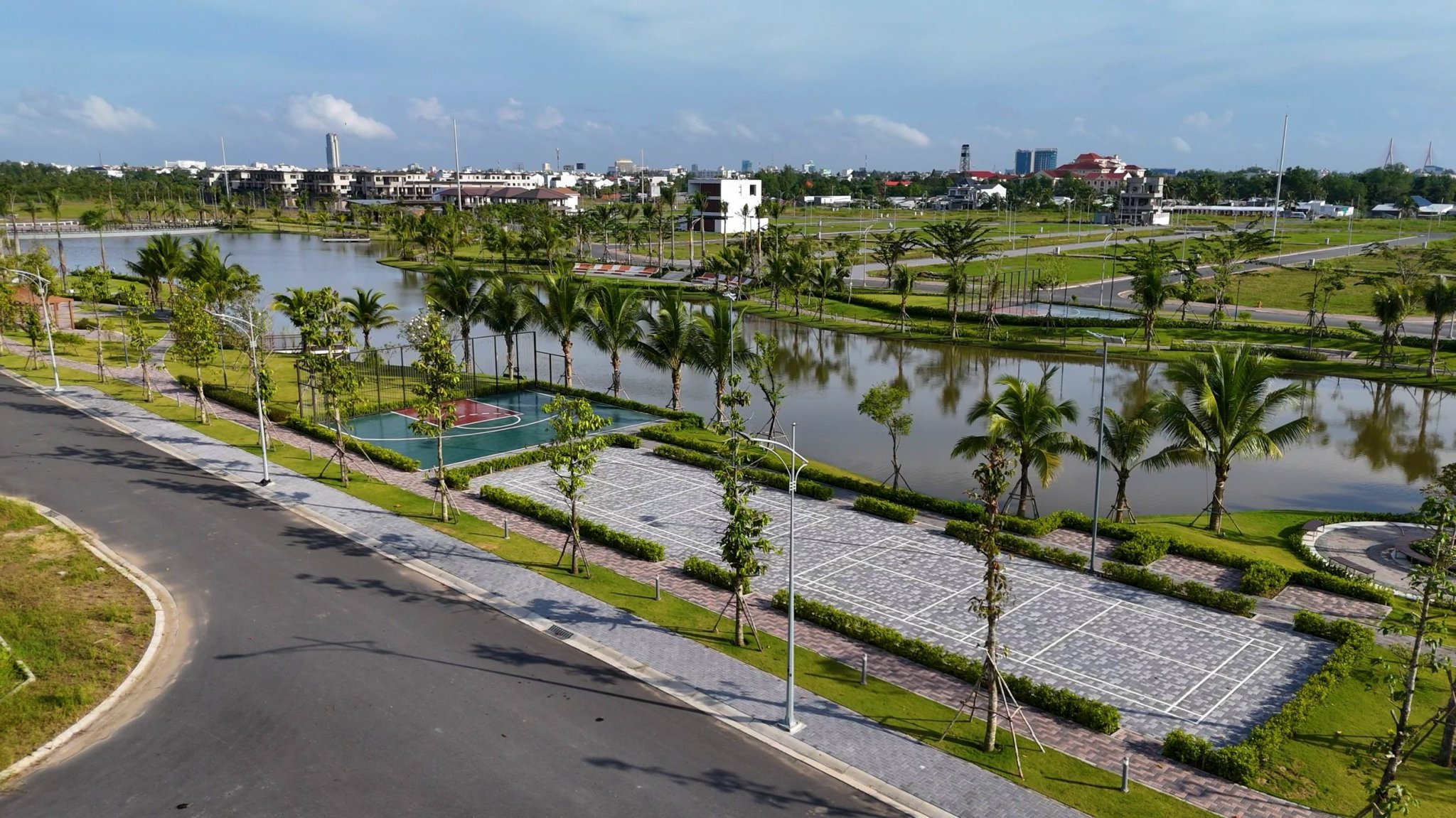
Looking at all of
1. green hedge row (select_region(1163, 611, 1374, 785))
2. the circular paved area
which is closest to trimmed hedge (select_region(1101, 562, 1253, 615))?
green hedge row (select_region(1163, 611, 1374, 785))

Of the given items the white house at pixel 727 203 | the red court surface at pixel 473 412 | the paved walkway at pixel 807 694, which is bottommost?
the paved walkway at pixel 807 694

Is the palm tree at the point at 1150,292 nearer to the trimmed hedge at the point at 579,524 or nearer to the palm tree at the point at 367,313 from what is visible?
the trimmed hedge at the point at 579,524

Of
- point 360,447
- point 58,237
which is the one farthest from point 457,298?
point 58,237

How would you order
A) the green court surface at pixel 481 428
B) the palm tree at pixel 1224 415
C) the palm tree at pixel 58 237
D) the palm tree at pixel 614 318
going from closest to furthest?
the palm tree at pixel 1224 415 → the green court surface at pixel 481 428 → the palm tree at pixel 614 318 → the palm tree at pixel 58 237

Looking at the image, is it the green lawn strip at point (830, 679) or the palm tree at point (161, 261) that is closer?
the green lawn strip at point (830, 679)

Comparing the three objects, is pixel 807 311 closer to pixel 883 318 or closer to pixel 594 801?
pixel 883 318

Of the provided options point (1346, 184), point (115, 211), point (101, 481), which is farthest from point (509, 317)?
point (1346, 184)

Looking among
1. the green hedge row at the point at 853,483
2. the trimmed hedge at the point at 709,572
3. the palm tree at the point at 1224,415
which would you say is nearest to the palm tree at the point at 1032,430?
the green hedge row at the point at 853,483
